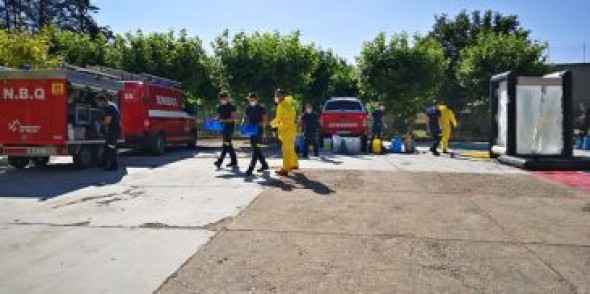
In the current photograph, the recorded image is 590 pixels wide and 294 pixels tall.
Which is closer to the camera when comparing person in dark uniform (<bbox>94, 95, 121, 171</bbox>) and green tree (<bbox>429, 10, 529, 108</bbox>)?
person in dark uniform (<bbox>94, 95, 121, 171</bbox>)

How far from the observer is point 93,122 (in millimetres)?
15008

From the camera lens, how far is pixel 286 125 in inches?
502

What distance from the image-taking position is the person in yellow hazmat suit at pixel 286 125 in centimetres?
1269

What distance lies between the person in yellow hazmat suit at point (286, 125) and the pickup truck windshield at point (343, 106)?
9100mm

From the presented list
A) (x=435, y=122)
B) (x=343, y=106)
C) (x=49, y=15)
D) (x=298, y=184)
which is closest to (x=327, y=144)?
(x=343, y=106)

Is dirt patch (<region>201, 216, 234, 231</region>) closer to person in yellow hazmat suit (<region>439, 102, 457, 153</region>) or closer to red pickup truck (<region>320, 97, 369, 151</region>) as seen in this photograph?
red pickup truck (<region>320, 97, 369, 151</region>)

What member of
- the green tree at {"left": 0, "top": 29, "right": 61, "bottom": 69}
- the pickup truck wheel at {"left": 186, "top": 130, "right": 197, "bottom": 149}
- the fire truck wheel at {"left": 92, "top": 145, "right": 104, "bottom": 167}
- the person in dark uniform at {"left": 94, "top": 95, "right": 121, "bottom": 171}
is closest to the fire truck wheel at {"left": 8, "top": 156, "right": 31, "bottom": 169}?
the fire truck wheel at {"left": 92, "top": 145, "right": 104, "bottom": 167}

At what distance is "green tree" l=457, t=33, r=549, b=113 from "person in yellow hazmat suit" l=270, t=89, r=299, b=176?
837 inches

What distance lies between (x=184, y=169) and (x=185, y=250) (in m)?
8.21

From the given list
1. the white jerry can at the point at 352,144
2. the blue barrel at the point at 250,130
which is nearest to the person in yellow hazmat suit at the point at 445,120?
the white jerry can at the point at 352,144

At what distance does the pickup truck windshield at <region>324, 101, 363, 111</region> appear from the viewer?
2167 centimetres

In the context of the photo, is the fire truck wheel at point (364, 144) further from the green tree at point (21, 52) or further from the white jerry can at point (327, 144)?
the green tree at point (21, 52)

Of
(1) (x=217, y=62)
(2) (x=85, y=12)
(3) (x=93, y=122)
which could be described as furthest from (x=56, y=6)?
(3) (x=93, y=122)

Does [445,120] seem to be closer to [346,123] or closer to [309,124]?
[346,123]
